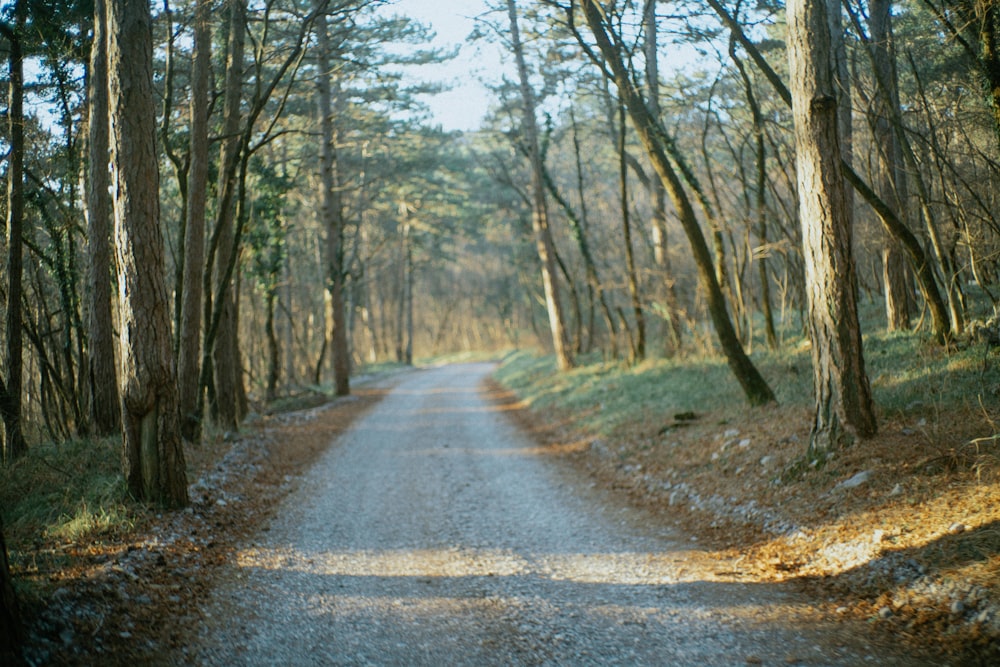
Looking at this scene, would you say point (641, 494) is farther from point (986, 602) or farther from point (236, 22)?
point (236, 22)

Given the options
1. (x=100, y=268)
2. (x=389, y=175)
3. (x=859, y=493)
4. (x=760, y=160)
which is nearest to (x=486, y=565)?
(x=859, y=493)

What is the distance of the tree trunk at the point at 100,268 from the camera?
906cm

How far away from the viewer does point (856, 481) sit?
5719 mm

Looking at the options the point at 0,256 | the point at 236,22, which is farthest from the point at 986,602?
the point at 0,256

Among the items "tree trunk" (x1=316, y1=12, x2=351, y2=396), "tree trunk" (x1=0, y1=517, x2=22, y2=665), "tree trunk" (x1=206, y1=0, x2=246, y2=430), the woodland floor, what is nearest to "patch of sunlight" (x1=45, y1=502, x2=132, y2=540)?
the woodland floor

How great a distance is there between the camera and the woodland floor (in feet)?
13.3

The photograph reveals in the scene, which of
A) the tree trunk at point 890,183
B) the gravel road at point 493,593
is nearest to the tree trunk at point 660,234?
the tree trunk at point 890,183

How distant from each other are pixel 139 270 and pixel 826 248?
6511 millimetres

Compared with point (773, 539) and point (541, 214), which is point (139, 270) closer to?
point (773, 539)

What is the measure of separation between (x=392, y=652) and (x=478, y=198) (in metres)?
34.0

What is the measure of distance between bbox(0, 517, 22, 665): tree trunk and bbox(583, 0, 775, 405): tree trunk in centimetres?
815

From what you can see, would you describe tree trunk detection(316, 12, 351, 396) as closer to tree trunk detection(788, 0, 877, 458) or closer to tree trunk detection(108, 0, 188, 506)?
tree trunk detection(108, 0, 188, 506)

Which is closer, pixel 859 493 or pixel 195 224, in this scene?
pixel 859 493

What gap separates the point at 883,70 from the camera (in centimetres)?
1014
